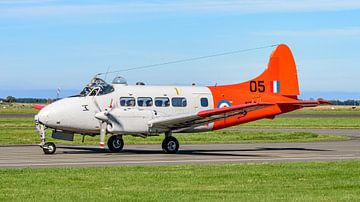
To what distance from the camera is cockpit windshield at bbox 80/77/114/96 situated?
33.2 m

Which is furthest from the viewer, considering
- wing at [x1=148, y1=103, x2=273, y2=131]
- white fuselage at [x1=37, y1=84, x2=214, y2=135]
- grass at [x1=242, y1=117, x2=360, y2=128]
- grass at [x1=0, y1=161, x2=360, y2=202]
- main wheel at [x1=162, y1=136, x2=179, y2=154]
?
grass at [x1=242, y1=117, x2=360, y2=128]

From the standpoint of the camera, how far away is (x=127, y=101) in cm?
3366

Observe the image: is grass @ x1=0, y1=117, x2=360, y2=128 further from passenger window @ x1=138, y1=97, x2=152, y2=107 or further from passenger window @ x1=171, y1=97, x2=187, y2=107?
passenger window @ x1=138, y1=97, x2=152, y2=107

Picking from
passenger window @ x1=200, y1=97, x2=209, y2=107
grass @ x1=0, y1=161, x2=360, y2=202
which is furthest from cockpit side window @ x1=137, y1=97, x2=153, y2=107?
grass @ x1=0, y1=161, x2=360, y2=202

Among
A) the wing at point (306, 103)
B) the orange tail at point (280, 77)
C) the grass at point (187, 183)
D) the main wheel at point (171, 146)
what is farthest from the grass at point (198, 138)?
the grass at point (187, 183)

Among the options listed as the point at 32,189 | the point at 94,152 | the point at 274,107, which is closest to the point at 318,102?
the point at 274,107

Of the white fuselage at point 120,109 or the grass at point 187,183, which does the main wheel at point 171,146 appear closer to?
the white fuselage at point 120,109

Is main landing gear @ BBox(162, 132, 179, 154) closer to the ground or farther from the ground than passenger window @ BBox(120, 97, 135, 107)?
closer to the ground

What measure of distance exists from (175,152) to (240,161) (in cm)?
612

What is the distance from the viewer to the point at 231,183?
64.8 ft

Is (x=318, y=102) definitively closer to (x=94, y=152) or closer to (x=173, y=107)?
(x=173, y=107)

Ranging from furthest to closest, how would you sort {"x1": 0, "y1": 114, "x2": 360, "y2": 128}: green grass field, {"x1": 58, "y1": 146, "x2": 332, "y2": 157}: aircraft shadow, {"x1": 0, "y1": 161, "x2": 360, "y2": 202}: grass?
{"x1": 0, "y1": 114, "x2": 360, "y2": 128}: green grass field
{"x1": 58, "y1": 146, "x2": 332, "y2": 157}: aircraft shadow
{"x1": 0, "y1": 161, "x2": 360, "y2": 202}: grass

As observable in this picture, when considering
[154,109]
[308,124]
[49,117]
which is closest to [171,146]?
[154,109]

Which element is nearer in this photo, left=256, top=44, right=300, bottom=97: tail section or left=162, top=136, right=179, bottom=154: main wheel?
left=162, top=136, right=179, bottom=154: main wheel
